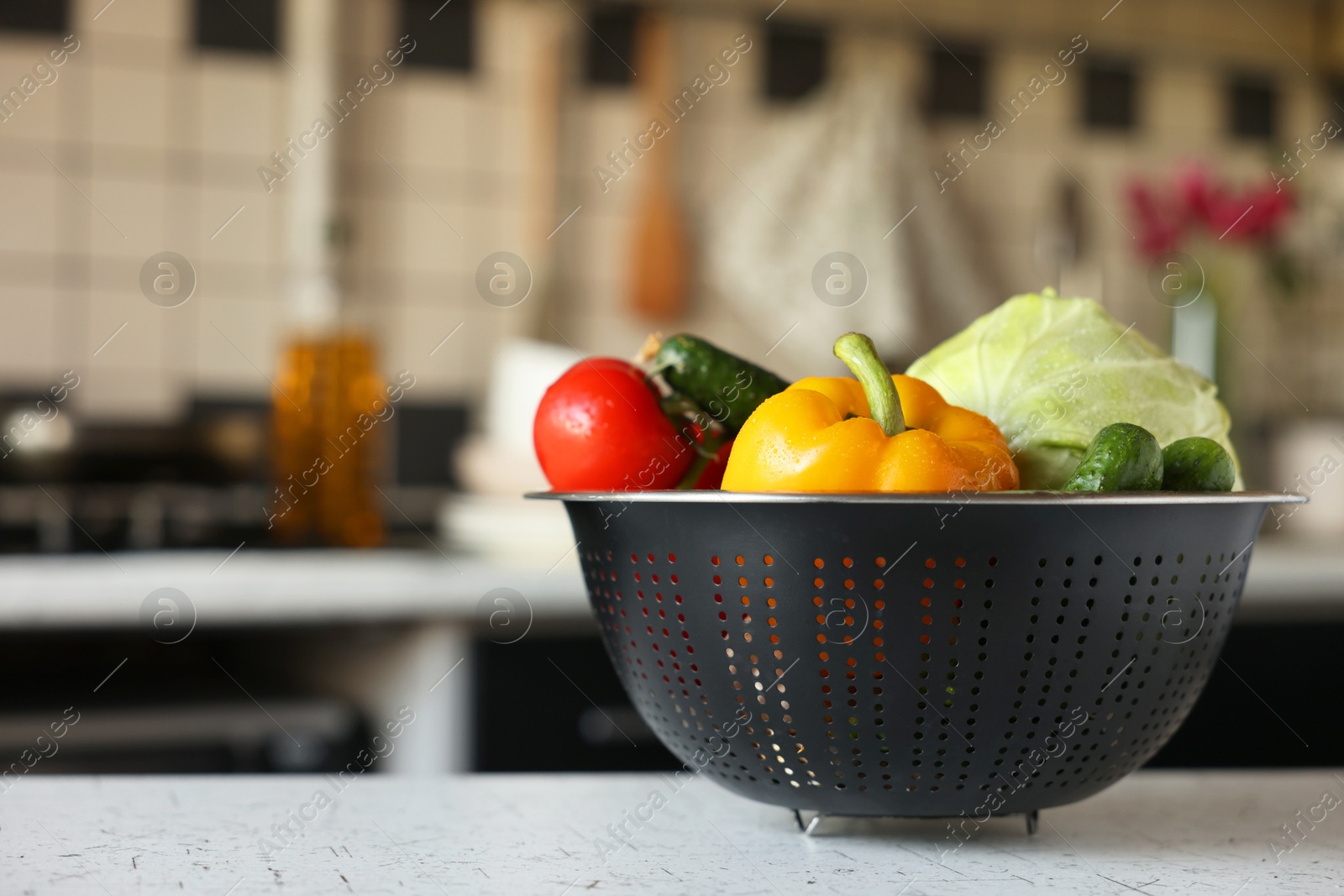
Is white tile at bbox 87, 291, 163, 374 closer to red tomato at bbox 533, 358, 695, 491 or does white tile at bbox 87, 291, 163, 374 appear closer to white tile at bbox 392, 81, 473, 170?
white tile at bbox 392, 81, 473, 170

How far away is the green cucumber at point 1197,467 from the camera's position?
0.51 meters

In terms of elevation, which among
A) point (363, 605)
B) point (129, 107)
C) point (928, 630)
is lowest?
point (363, 605)

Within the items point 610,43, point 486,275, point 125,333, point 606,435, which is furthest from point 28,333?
point 606,435

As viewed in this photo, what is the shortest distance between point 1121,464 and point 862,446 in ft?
0.33

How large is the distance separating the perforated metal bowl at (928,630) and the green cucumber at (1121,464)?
0.01 meters

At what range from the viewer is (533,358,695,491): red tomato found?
56 cm

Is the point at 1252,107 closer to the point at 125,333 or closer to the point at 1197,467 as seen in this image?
the point at 125,333

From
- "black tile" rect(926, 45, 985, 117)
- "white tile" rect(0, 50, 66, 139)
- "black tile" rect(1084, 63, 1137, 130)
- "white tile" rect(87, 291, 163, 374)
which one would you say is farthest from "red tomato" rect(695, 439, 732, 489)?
"black tile" rect(1084, 63, 1137, 130)

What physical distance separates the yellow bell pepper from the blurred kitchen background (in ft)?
2.90

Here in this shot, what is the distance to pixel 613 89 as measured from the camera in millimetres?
2031

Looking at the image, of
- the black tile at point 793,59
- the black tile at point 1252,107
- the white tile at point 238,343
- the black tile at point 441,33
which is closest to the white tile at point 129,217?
the white tile at point 238,343

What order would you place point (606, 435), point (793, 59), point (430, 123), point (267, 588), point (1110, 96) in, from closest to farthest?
point (606, 435)
point (267, 588)
point (430, 123)
point (793, 59)
point (1110, 96)

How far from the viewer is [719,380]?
1.91ft

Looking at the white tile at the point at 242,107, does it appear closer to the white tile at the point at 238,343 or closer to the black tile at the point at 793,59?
the white tile at the point at 238,343
